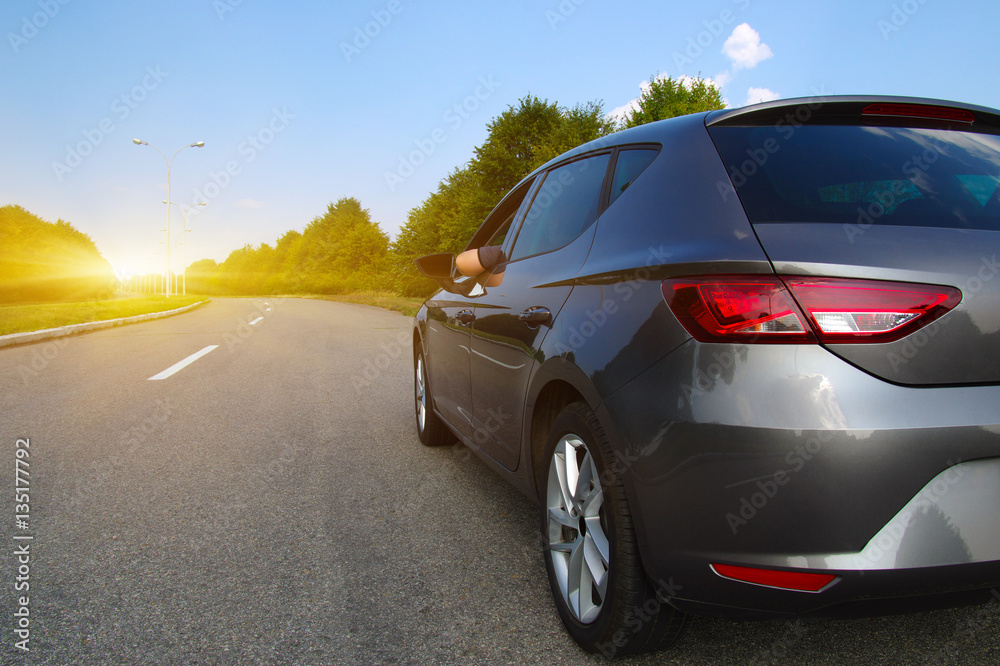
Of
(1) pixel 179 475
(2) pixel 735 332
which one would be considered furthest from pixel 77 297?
(2) pixel 735 332

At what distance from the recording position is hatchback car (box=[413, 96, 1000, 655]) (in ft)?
4.64

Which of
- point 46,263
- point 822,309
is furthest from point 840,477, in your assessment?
point 46,263

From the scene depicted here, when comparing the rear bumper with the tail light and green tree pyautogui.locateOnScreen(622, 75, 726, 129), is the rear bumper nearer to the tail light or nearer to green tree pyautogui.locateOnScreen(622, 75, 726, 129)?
the tail light

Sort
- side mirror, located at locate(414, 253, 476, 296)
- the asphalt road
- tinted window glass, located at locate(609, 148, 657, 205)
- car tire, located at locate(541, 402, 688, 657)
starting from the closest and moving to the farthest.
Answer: car tire, located at locate(541, 402, 688, 657) → the asphalt road → tinted window glass, located at locate(609, 148, 657, 205) → side mirror, located at locate(414, 253, 476, 296)

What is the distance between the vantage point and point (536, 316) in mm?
2383

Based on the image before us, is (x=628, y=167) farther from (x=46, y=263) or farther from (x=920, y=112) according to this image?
(x=46, y=263)

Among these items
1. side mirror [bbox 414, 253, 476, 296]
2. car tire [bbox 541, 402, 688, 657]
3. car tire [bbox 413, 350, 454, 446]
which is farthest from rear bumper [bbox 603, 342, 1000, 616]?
car tire [bbox 413, 350, 454, 446]

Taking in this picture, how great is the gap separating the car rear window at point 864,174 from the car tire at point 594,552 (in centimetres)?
78

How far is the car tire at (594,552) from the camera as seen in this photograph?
178cm

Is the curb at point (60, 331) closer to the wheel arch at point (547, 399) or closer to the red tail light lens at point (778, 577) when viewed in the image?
the wheel arch at point (547, 399)

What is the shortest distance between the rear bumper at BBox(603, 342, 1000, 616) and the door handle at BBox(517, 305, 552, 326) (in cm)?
81

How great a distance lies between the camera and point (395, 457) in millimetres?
4324

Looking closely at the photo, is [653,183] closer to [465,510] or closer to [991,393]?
[991,393]

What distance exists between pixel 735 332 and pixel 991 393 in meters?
0.55
